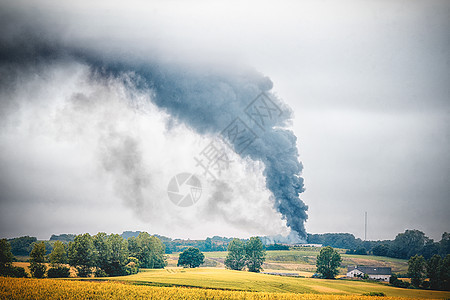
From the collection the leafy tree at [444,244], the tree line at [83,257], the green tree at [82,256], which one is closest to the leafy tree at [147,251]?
the tree line at [83,257]

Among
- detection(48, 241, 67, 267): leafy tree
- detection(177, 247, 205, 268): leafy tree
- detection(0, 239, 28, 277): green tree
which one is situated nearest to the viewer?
detection(0, 239, 28, 277): green tree

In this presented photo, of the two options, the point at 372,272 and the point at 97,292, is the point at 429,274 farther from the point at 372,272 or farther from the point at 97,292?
the point at 97,292

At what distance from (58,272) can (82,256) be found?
6294mm

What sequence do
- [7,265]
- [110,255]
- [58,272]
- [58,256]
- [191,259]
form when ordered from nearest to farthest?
[7,265] < [58,272] < [58,256] < [110,255] < [191,259]

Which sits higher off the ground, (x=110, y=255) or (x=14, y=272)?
(x=110, y=255)

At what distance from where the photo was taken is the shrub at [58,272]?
6962 centimetres

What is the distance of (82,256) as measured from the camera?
76000 millimetres

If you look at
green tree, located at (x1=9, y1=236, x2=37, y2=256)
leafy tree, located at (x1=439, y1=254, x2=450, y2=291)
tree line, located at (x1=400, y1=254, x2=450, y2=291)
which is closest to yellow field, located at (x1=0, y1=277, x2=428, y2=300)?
tree line, located at (x1=400, y1=254, x2=450, y2=291)

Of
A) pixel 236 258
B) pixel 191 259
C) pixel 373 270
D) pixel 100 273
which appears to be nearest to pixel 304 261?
pixel 373 270

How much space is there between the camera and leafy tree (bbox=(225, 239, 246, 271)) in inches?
4018

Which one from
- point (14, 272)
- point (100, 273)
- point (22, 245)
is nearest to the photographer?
point (14, 272)

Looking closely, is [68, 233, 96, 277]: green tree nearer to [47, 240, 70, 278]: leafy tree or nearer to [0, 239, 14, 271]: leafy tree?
[47, 240, 70, 278]: leafy tree

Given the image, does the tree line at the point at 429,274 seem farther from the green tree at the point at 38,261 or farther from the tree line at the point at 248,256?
the green tree at the point at 38,261

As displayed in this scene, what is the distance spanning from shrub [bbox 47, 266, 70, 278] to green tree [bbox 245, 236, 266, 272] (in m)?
46.0
